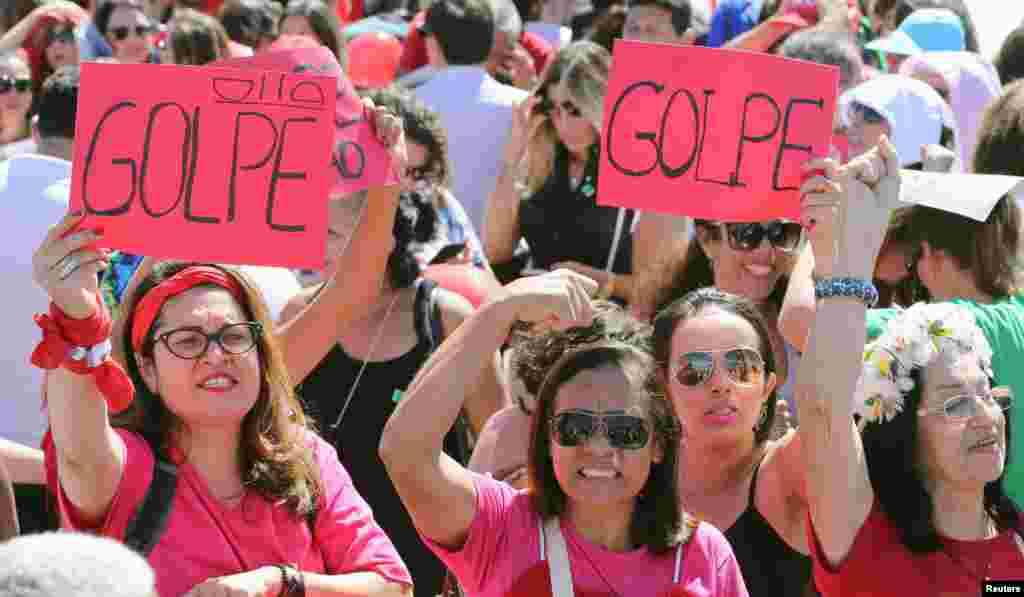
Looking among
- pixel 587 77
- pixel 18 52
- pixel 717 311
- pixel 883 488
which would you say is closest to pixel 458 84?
pixel 587 77

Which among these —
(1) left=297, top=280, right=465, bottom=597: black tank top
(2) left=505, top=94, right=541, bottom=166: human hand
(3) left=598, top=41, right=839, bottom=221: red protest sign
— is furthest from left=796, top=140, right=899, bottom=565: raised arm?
(2) left=505, top=94, right=541, bottom=166: human hand

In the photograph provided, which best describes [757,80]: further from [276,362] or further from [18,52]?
[18,52]

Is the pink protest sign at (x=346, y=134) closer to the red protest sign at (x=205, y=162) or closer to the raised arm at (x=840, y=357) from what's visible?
the red protest sign at (x=205, y=162)

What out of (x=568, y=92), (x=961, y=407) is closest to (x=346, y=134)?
(x=961, y=407)

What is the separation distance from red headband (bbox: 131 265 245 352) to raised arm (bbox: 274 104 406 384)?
60 centimetres

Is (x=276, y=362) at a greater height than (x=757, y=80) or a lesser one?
lesser

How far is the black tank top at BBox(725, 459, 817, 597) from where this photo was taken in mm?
4020

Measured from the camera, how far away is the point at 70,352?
3.31m

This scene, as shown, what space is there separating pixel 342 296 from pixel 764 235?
1.31 metres

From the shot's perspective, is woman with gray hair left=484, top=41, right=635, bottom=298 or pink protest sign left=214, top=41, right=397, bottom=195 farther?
woman with gray hair left=484, top=41, right=635, bottom=298

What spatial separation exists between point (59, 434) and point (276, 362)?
528mm

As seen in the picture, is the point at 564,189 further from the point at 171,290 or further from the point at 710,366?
the point at 171,290

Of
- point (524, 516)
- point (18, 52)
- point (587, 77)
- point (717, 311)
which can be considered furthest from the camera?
point (18, 52)

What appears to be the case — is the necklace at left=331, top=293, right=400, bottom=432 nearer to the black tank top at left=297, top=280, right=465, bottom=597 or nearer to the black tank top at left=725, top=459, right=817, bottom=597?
the black tank top at left=297, top=280, right=465, bottom=597
